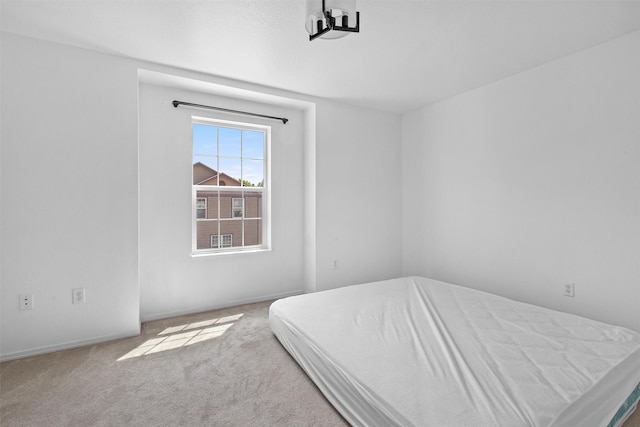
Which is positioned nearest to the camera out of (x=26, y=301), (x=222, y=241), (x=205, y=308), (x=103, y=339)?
(x=26, y=301)

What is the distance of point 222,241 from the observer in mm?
3730

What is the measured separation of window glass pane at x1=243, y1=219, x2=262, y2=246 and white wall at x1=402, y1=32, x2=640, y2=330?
2.24 metres

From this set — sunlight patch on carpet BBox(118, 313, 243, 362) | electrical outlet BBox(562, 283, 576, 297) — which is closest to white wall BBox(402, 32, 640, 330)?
electrical outlet BBox(562, 283, 576, 297)

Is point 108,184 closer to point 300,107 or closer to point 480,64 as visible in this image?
point 300,107

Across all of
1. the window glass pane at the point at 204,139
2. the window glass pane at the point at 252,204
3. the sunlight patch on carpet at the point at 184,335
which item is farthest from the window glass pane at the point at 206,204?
the sunlight patch on carpet at the point at 184,335

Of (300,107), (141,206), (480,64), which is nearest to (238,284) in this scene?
(141,206)

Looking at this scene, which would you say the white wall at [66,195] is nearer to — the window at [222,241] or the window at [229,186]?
the window at [229,186]

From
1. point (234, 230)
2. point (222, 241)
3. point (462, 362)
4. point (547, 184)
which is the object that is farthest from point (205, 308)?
point (547, 184)

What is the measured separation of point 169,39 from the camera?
97.0 inches

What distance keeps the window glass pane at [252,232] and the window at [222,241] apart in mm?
201

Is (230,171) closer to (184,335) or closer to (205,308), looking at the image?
(205,308)

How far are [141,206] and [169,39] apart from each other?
5.27 feet

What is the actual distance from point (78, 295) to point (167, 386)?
4.10ft

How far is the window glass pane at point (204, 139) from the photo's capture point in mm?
3570
